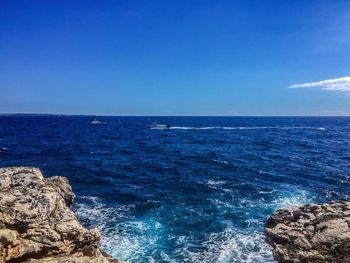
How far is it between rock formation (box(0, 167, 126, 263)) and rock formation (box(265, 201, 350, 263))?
26.0 ft

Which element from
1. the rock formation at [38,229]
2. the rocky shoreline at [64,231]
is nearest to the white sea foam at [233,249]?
the rocky shoreline at [64,231]

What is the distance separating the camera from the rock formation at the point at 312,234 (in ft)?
48.3

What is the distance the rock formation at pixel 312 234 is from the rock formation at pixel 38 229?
7.92 m

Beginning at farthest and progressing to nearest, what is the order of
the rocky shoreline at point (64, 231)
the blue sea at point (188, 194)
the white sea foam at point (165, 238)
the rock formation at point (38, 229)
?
the blue sea at point (188, 194), the white sea foam at point (165, 238), the rocky shoreline at point (64, 231), the rock formation at point (38, 229)

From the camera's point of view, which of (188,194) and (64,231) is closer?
(64,231)

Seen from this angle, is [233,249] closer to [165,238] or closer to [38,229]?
[165,238]

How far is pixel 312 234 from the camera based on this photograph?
15.8 meters

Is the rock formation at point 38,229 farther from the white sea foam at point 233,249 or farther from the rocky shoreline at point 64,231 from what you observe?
the white sea foam at point 233,249

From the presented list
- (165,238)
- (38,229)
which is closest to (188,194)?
(165,238)

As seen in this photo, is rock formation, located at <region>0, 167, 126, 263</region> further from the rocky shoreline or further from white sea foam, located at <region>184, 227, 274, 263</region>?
white sea foam, located at <region>184, 227, 274, 263</region>

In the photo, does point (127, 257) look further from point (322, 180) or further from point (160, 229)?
point (322, 180)

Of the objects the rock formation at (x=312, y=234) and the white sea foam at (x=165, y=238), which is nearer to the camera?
the rock formation at (x=312, y=234)

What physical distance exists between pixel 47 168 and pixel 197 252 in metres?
31.7

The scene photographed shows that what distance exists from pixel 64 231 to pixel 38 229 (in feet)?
3.33
